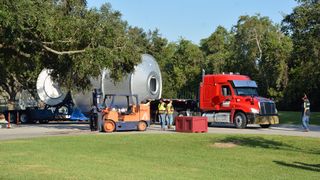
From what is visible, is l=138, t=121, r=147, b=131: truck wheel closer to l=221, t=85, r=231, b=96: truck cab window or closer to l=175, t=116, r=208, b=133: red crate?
l=175, t=116, r=208, b=133: red crate

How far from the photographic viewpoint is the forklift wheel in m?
29.3

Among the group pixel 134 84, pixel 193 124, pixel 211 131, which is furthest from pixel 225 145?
pixel 134 84

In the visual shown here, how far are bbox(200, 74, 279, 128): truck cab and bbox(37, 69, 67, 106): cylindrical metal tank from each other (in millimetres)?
12993

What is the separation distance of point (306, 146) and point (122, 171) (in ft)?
30.0

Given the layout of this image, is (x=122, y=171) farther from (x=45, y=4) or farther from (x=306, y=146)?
(x=45, y=4)

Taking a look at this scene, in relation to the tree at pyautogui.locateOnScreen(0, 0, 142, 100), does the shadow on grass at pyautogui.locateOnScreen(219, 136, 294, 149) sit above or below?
below

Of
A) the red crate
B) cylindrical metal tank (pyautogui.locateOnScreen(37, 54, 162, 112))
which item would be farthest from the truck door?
cylindrical metal tank (pyautogui.locateOnScreen(37, 54, 162, 112))

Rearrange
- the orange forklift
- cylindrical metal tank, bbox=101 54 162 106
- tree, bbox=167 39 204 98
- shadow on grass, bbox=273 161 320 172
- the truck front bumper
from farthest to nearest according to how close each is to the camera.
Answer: tree, bbox=167 39 204 98
cylindrical metal tank, bbox=101 54 162 106
the truck front bumper
the orange forklift
shadow on grass, bbox=273 161 320 172

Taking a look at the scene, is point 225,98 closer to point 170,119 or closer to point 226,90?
point 226,90

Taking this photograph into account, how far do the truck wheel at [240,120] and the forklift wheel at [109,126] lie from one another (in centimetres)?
753

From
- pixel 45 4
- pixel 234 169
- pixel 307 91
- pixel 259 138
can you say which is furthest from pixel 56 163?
pixel 307 91

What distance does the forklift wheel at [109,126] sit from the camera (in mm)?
29312

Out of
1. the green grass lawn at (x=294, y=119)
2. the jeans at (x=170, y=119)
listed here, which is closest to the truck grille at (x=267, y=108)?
the jeans at (x=170, y=119)

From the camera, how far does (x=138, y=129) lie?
30.0m
